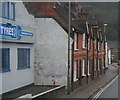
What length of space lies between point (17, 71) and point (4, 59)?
2031 millimetres

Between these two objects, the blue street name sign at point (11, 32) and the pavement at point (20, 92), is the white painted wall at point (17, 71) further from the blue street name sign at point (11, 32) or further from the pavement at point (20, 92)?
the blue street name sign at point (11, 32)

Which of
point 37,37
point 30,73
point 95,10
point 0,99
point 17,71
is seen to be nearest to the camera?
point 0,99

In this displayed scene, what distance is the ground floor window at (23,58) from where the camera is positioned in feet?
79.1

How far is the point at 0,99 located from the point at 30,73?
7.23 m

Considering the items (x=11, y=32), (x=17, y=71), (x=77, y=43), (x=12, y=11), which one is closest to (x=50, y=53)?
(x=77, y=43)

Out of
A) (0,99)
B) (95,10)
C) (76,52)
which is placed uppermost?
(95,10)

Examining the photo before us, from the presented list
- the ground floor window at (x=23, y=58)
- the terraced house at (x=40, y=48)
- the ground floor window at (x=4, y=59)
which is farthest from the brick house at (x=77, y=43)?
the ground floor window at (x=4, y=59)

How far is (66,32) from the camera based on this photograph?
1133 inches

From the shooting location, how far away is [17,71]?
23.3m

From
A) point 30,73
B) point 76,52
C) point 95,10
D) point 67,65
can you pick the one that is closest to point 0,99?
point 30,73

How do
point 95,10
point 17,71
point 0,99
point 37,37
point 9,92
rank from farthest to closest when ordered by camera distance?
point 95,10
point 37,37
point 17,71
point 9,92
point 0,99

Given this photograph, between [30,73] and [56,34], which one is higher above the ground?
[56,34]

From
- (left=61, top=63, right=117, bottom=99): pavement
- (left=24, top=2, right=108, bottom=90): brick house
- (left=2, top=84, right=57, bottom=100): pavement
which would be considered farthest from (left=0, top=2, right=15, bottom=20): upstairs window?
(left=61, top=63, right=117, bottom=99): pavement

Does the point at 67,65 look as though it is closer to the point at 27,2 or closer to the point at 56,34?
the point at 56,34
